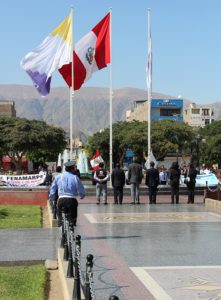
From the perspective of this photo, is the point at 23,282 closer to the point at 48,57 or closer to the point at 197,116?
the point at 48,57

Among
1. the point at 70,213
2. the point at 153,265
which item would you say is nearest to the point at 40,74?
the point at 70,213

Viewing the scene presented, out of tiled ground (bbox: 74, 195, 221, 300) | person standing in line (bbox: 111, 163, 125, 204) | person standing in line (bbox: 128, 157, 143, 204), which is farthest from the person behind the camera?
person standing in line (bbox: 111, 163, 125, 204)

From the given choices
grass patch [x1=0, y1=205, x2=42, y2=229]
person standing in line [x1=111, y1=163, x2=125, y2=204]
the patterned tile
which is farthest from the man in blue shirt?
person standing in line [x1=111, y1=163, x2=125, y2=204]

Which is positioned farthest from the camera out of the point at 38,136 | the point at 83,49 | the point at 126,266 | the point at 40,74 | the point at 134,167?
the point at 38,136

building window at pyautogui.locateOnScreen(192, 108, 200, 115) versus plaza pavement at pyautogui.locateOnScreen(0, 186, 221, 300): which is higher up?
building window at pyautogui.locateOnScreen(192, 108, 200, 115)

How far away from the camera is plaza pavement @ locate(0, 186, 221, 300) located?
7761 mm

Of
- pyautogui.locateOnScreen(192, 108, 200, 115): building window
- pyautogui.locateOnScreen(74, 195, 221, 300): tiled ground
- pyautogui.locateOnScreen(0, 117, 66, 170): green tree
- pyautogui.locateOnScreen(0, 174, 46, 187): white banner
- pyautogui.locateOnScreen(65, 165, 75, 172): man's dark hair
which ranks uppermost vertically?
pyautogui.locateOnScreen(192, 108, 200, 115): building window

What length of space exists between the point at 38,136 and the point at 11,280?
196 feet

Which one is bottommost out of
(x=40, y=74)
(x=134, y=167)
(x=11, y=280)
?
(x=11, y=280)

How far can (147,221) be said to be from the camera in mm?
16766

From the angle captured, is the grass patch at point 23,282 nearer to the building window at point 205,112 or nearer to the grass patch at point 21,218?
the grass patch at point 21,218

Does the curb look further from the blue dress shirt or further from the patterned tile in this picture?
the patterned tile

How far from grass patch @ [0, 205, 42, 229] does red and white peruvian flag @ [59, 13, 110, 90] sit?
9.79 meters

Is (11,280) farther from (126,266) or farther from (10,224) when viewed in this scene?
(10,224)
